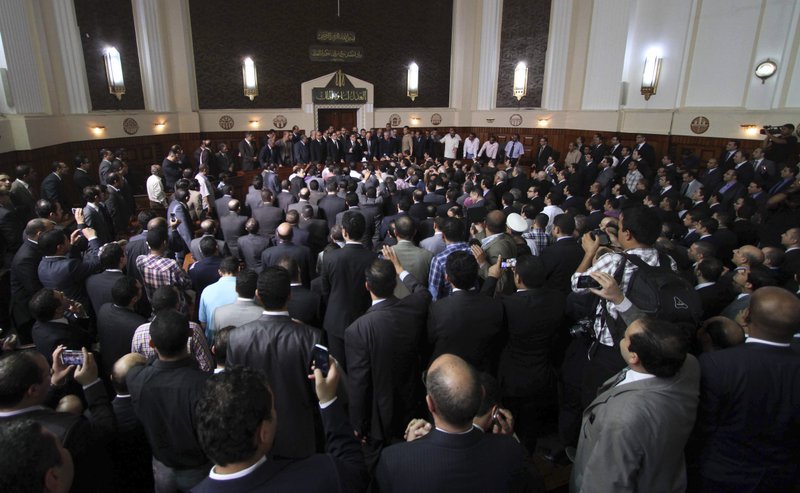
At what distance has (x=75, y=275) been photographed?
344 centimetres

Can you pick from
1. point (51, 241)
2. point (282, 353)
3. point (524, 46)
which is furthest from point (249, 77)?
point (282, 353)

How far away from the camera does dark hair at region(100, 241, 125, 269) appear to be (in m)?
3.27

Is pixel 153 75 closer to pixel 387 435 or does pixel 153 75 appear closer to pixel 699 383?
pixel 387 435

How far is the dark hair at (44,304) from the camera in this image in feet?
8.41

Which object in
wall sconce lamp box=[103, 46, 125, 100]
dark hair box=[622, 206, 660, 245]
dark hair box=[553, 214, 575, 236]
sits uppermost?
wall sconce lamp box=[103, 46, 125, 100]

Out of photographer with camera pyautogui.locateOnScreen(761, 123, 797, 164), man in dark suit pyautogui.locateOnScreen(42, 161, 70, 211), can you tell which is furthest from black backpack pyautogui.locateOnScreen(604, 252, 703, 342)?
photographer with camera pyautogui.locateOnScreen(761, 123, 797, 164)

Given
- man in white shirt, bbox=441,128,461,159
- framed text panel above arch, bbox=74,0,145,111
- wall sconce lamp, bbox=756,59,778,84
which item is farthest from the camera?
man in white shirt, bbox=441,128,461,159

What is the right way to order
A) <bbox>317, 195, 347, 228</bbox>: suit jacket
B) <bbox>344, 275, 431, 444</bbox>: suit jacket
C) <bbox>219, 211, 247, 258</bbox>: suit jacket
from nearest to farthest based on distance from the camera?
<bbox>344, 275, 431, 444</bbox>: suit jacket < <bbox>219, 211, 247, 258</bbox>: suit jacket < <bbox>317, 195, 347, 228</bbox>: suit jacket

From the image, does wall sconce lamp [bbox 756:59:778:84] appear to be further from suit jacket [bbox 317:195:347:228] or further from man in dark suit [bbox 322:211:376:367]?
man in dark suit [bbox 322:211:376:367]

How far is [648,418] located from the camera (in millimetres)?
1755

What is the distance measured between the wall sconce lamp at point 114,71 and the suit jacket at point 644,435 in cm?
1158

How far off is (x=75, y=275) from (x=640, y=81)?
42.0ft

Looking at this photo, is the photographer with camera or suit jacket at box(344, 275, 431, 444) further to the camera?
the photographer with camera

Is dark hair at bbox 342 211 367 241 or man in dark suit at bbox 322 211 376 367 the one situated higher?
dark hair at bbox 342 211 367 241
